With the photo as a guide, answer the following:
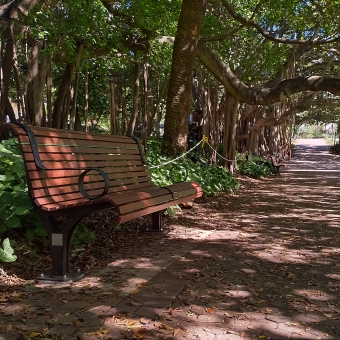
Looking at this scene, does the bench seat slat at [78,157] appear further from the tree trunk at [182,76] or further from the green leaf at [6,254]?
the tree trunk at [182,76]

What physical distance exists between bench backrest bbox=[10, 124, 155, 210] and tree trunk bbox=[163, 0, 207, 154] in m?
3.13

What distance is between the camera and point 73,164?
4359 mm

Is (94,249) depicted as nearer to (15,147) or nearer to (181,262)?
(181,262)

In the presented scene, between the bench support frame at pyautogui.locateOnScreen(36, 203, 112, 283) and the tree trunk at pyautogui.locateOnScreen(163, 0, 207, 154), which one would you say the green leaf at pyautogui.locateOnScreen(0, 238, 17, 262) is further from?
the tree trunk at pyautogui.locateOnScreen(163, 0, 207, 154)

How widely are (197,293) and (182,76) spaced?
6.26 metres

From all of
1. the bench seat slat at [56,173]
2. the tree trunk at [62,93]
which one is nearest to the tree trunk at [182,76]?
the tree trunk at [62,93]

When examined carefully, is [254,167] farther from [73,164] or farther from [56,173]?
[56,173]

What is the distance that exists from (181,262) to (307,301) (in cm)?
130

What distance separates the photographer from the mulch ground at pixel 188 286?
278 centimetres

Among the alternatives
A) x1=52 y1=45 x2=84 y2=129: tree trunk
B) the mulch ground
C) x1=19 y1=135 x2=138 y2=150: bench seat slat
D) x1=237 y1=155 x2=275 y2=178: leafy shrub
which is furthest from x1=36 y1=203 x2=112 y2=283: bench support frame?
x1=237 y1=155 x2=275 y2=178: leafy shrub

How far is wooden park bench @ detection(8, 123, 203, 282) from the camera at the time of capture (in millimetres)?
3609

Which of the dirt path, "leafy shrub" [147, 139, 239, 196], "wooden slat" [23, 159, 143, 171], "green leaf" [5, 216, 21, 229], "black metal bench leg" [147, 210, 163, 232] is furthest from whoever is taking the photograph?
"leafy shrub" [147, 139, 239, 196]

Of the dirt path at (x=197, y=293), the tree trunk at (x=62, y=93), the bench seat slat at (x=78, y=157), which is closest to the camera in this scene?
the dirt path at (x=197, y=293)

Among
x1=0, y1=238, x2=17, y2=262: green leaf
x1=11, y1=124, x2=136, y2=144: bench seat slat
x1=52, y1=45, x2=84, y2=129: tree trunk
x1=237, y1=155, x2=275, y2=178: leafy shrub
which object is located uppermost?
x1=52, y1=45, x2=84, y2=129: tree trunk
